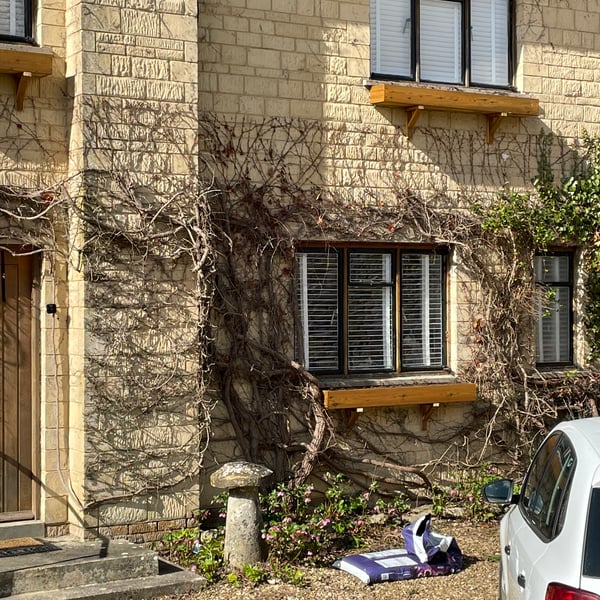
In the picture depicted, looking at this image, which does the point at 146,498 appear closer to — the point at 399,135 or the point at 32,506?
the point at 32,506

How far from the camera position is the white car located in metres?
4.20

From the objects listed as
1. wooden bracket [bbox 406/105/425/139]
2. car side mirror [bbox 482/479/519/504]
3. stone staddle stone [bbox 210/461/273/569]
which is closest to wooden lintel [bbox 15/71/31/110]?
stone staddle stone [bbox 210/461/273/569]

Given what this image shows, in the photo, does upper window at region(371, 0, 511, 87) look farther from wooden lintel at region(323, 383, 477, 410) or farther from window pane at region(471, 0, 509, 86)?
wooden lintel at region(323, 383, 477, 410)

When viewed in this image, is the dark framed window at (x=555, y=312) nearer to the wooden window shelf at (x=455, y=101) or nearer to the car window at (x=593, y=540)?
the wooden window shelf at (x=455, y=101)

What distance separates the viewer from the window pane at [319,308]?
10164 mm

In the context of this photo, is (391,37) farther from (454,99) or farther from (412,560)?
(412,560)

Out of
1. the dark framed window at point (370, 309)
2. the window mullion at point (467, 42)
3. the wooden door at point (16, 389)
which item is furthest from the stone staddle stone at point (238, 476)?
the window mullion at point (467, 42)

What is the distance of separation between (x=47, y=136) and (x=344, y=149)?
9.43 feet

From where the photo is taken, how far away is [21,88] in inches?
344

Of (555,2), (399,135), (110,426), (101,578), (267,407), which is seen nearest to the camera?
(101,578)

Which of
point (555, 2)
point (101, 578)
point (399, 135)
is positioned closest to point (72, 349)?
point (101, 578)

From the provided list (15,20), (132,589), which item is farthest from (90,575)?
(15,20)

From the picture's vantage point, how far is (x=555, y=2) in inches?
448

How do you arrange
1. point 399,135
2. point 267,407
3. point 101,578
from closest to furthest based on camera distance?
point 101,578 → point 267,407 → point 399,135
